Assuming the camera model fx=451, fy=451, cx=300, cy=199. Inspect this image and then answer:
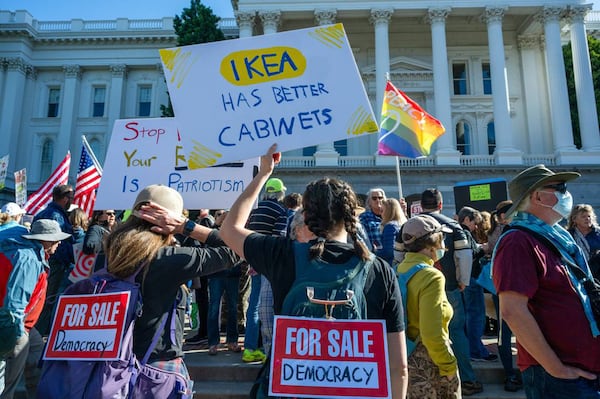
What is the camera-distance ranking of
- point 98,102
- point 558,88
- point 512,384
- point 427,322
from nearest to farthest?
point 427,322, point 512,384, point 558,88, point 98,102

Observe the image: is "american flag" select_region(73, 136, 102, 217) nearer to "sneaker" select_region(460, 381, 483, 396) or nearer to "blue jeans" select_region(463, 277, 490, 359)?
"blue jeans" select_region(463, 277, 490, 359)

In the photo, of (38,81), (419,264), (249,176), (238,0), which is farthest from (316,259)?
(38,81)

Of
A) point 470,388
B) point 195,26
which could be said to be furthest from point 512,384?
point 195,26

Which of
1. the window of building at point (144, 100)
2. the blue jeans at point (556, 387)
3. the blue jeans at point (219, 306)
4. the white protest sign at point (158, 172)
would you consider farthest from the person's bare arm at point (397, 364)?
the window of building at point (144, 100)

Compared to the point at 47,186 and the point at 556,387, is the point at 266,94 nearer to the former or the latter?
the point at 556,387

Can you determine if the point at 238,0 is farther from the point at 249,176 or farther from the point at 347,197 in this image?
the point at 347,197

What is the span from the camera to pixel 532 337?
2.17 meters

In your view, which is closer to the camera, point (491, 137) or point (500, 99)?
point (500, 99)

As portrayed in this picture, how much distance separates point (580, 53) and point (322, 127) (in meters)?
27.0

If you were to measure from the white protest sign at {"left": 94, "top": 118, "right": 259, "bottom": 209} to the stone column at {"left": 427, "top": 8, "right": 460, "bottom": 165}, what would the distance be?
20.7 m

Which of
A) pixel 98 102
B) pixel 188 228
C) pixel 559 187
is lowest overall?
pixel 188 228

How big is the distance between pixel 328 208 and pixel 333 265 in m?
0.27

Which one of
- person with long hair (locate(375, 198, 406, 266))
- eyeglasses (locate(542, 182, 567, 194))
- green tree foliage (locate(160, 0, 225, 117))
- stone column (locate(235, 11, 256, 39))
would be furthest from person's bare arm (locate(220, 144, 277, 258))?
green tree foliage (locate(160, 0, 225, 117))

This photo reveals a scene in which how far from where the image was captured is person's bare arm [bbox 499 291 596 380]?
2.13 m
